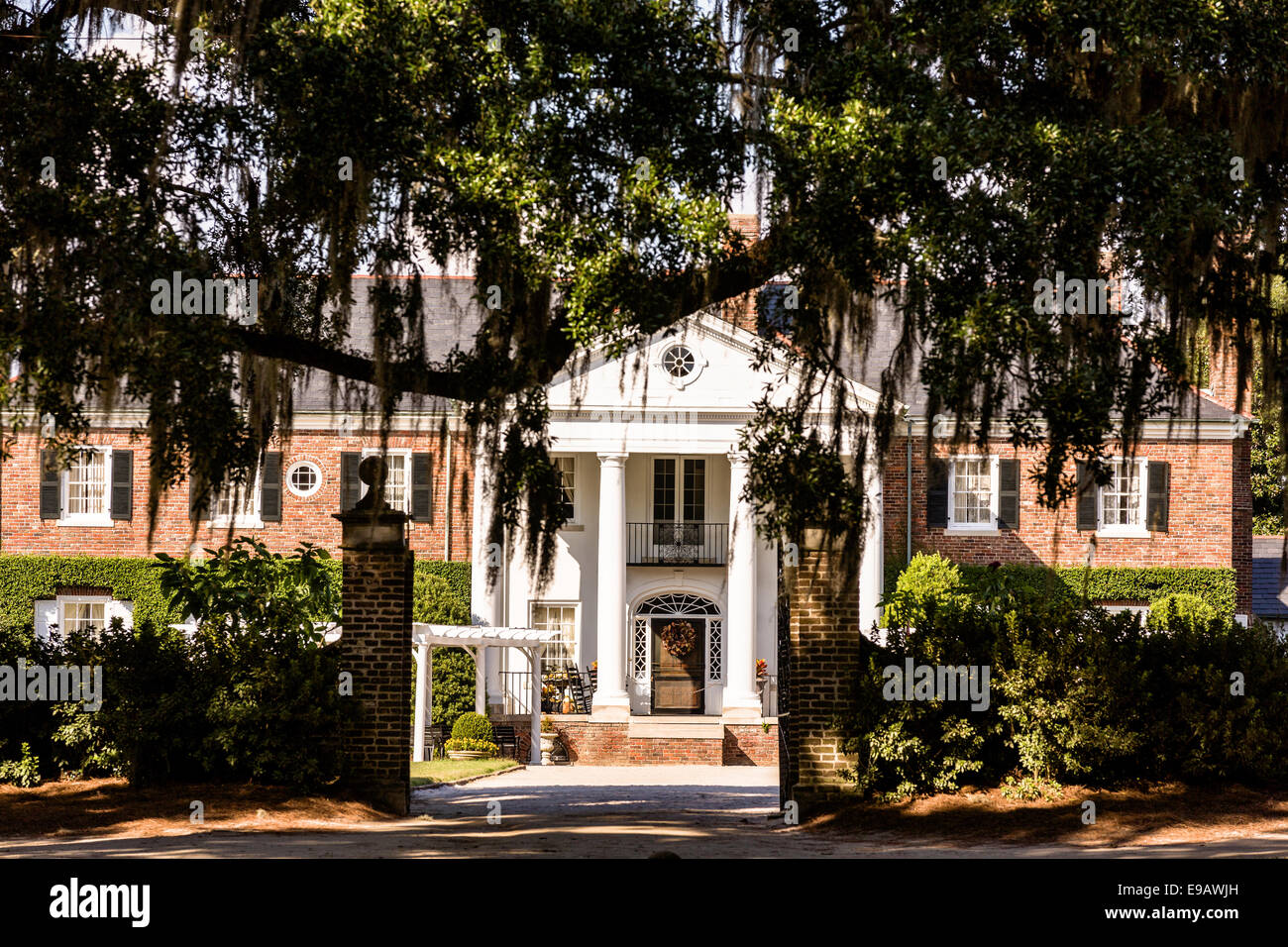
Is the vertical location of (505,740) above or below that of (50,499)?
below

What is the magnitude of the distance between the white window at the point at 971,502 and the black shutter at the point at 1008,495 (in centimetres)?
11

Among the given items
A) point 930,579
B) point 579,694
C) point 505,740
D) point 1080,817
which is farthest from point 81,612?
point 1080,817

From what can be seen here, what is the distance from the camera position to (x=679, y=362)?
97.4 feet

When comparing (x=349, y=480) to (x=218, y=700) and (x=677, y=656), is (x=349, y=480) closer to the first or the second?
(x=677, y=656)

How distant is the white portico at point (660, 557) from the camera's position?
2920 centimetres

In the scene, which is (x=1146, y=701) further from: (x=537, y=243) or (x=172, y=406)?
(x=172, y=406)

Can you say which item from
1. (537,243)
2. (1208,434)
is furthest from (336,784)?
(1208,434)

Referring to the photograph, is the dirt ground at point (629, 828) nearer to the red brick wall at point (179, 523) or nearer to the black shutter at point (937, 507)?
the red brick wall at point (179, 523)

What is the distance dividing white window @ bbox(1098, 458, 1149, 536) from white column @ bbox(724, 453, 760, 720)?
7.72 meters

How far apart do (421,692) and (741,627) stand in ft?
26.0

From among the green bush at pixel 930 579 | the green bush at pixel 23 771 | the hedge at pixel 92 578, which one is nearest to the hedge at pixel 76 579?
the hedge at pixel 92 578

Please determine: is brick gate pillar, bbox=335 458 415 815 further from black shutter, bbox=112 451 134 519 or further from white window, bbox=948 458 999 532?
white window, bbox=948 458 999 532

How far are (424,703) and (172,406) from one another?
45.0ft

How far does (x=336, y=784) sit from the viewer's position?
43.4 feet
